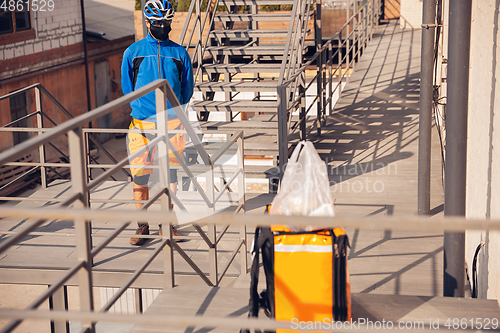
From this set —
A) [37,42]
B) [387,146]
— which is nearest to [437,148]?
[387,146]

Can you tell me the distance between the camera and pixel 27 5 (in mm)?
13398

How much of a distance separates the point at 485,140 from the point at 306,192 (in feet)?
5.28

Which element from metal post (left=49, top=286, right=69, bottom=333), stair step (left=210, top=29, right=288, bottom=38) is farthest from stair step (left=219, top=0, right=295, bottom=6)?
metal post (left=49, top=286, right=69, bottom=333)

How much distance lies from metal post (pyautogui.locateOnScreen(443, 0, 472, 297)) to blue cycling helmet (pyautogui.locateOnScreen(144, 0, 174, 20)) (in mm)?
2038

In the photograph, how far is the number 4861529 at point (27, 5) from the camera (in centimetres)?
1253

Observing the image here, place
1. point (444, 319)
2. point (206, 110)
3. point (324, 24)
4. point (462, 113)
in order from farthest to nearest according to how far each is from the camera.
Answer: point (324, 24) < point (206, 110) < point (462, 113) < point (444, 319)

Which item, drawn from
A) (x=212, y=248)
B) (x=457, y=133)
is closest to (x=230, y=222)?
(x=457, y=133)

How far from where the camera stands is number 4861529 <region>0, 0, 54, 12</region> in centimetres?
1253

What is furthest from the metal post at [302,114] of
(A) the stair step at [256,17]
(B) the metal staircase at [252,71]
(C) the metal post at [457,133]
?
(C) the metal post at [457,133]

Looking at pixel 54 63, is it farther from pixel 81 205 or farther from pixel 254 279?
pixel 81 205

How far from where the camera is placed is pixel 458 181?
130 inches

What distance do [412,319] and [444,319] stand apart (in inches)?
6.2

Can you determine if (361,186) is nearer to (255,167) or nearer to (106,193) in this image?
(255,167)

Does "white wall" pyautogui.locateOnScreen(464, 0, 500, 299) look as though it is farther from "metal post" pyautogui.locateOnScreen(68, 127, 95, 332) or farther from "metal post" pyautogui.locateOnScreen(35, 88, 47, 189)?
"metal post" pyautogui.locateOnScreen(35, 88, 47, 189)
